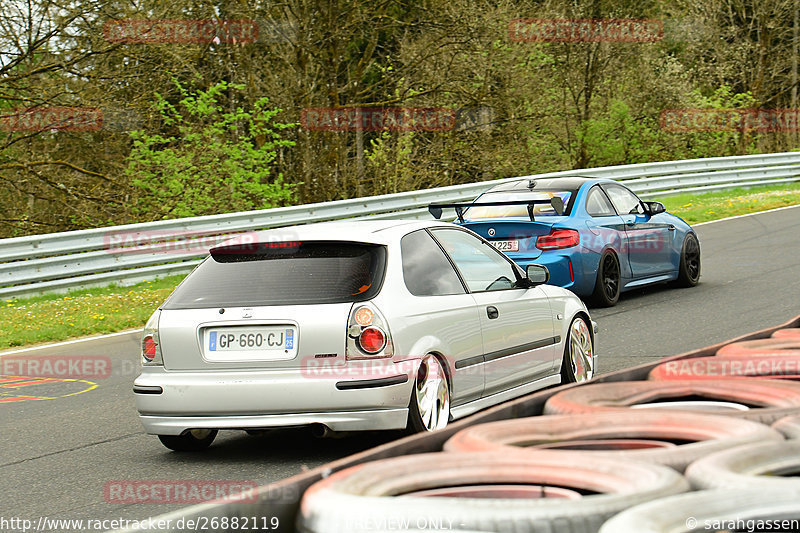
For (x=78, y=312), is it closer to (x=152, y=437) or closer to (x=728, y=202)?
(x=152, y=437)

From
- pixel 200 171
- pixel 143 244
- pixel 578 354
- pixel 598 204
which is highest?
pixel 200 171

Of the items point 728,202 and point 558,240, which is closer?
point 558,240

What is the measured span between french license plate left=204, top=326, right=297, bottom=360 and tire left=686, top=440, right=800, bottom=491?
370 cm

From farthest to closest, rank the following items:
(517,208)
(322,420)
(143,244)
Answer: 1. (143,244)
2. (517,208)
3. (322,420)

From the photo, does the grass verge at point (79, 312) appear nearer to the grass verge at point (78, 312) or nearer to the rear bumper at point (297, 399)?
the grass verge at point (78, 312)

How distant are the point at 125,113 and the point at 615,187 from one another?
37.2ft

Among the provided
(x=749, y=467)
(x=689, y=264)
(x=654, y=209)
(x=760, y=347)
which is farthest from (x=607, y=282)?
(x=749, y=467)

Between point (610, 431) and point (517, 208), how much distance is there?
956 cm

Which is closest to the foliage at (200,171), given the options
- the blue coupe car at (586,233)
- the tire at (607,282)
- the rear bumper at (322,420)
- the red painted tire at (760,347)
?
the blue coupe car at (586,233)

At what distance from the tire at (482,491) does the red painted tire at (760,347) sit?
7.66 feet

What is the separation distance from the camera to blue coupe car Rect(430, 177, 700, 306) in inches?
495

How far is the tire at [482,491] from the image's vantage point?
8.20ft

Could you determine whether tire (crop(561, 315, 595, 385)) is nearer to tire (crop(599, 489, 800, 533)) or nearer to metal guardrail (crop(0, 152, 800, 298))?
tire (crop(599, 489, 800, 533))

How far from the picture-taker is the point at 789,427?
11.1ft
